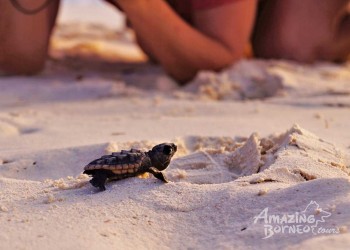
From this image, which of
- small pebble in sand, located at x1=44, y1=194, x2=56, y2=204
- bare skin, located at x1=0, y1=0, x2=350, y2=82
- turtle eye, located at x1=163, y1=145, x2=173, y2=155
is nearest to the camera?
small pebble in sand, located at x1=44, y1=194, x2=56, y2=204

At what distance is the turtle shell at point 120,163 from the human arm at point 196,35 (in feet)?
3.78

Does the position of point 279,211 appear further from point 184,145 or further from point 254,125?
point 254,125

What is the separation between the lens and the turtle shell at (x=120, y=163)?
1095 mm

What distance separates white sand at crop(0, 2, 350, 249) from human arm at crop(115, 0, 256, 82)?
72 millimetres

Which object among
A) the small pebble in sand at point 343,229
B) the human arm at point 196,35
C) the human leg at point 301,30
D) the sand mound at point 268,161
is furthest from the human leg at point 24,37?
the small pebble in sand at point 343,229

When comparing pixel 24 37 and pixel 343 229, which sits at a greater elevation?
pixel 343 229

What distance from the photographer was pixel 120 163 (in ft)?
3.65

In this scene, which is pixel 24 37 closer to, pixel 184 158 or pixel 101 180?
pixel 184 158

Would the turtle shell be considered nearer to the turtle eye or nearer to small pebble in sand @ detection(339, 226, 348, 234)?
the turtle eye

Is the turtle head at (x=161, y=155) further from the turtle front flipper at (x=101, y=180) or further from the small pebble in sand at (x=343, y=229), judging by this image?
the small pebble in sand at (x=343, y=229)

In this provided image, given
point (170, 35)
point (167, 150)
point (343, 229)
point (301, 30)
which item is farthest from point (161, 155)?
point (301, 30)

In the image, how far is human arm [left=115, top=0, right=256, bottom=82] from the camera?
2242mm

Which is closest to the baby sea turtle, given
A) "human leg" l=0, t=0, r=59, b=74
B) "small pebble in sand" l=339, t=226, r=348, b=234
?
"small pebble in sand" l=339, t=226, r=348, b=234

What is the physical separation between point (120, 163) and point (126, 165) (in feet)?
0.04
